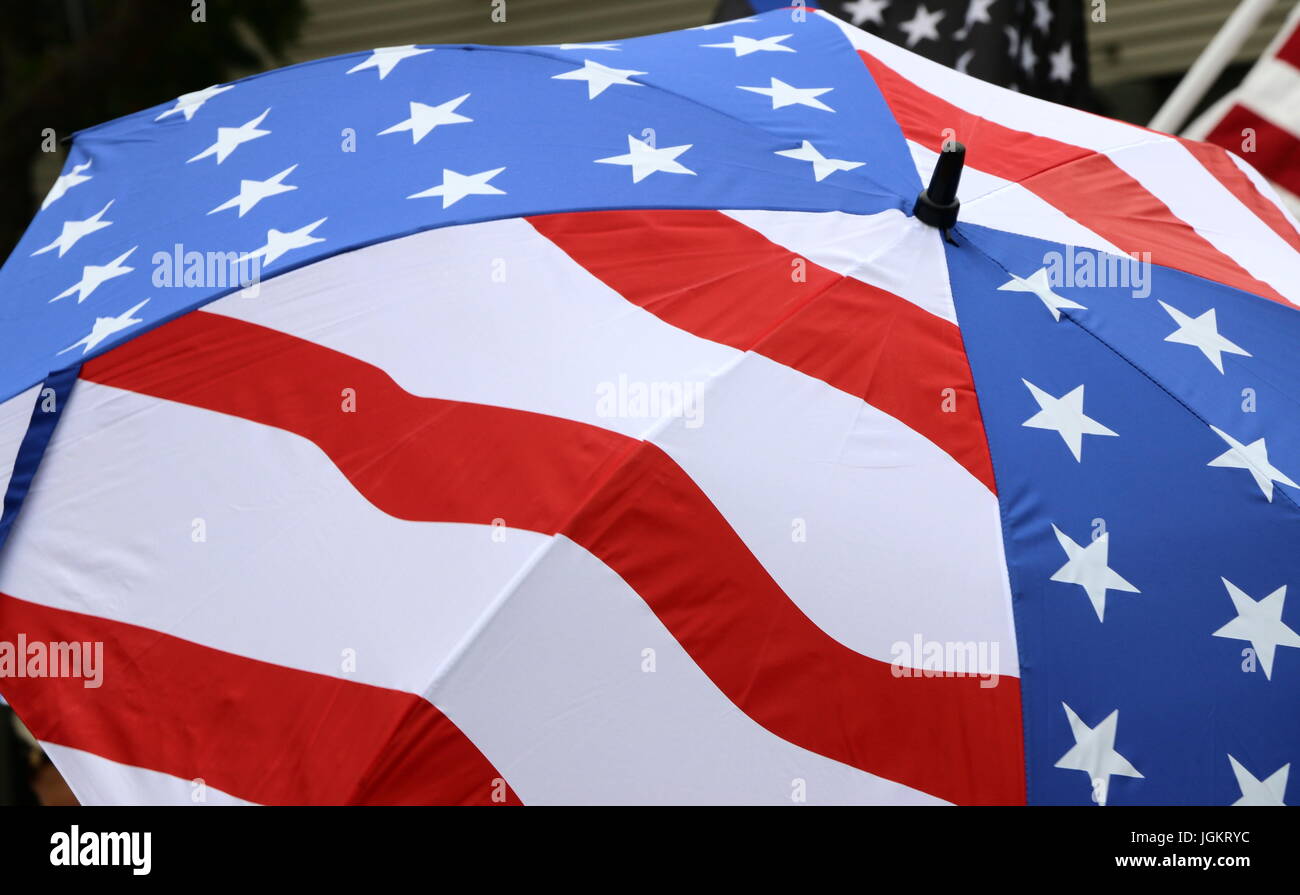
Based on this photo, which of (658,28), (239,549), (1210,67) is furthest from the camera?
(658,28)

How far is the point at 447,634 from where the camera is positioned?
224 cm

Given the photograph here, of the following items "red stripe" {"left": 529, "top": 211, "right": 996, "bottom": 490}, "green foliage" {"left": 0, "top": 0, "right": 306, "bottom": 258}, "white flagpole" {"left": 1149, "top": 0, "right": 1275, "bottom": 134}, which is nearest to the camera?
"red stripe" {"left": 529, "top": 211, "right": 996, "bottom": 490}

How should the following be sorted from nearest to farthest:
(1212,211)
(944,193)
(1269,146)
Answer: (944,193) < (1212,211) < (1269,146)

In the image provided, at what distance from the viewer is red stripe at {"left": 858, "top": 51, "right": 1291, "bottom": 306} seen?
3031mm

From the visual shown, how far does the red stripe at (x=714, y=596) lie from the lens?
7.61 feet

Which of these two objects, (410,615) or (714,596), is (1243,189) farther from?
(410,615)

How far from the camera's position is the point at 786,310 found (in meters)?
2.56

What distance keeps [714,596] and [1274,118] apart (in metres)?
3.41

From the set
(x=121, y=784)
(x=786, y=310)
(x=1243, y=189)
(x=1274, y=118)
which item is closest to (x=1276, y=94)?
(x=1274, y=118)

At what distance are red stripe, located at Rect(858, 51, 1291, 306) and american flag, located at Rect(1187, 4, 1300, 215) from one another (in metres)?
1.82

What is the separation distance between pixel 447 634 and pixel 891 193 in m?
1.25

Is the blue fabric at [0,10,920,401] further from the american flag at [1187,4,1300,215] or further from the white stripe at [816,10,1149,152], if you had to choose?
the american flag at [1187,4,1300,215]

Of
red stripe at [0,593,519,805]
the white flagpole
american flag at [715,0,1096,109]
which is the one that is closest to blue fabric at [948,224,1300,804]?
red stripe at [0,593,519,805]
